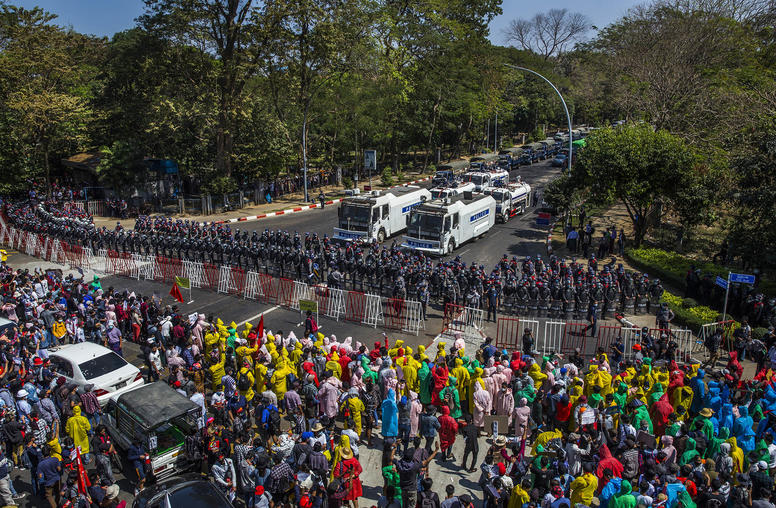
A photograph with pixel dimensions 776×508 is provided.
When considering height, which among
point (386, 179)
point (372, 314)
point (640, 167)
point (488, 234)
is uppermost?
point (640, 167)

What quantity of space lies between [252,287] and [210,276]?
237 centimetres

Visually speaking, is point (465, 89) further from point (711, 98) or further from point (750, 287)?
point (750, 287)

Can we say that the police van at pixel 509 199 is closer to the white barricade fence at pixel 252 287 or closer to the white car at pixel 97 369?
the white barricade fence at pixel 252 287

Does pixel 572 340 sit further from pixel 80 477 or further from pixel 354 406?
pixel 80 477

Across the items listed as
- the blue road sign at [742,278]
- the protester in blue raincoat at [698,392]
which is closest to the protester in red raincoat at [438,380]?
the protester in blue raincoat at [698,392]

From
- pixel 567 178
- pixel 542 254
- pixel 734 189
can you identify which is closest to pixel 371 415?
pixel 542 254

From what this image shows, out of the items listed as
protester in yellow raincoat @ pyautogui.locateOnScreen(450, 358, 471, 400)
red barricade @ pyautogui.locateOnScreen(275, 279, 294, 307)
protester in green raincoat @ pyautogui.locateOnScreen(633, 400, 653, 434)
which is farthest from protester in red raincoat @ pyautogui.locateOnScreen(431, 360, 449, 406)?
red barricade @ pyautogui.locateOnScreen(275, 279, 294, 307)

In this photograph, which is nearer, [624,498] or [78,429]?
[624,498]

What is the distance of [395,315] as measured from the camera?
60.2ft

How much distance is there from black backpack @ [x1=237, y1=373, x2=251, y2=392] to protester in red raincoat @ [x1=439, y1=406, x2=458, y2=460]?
4.31 meters

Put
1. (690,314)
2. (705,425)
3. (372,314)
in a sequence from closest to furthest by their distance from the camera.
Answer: (705,425)
(690,314)
(372,314)

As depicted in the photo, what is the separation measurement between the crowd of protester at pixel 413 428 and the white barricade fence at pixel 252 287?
4.94 m

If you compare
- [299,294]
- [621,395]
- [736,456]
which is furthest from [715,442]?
[299,294]

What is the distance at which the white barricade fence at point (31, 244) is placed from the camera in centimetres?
2702
